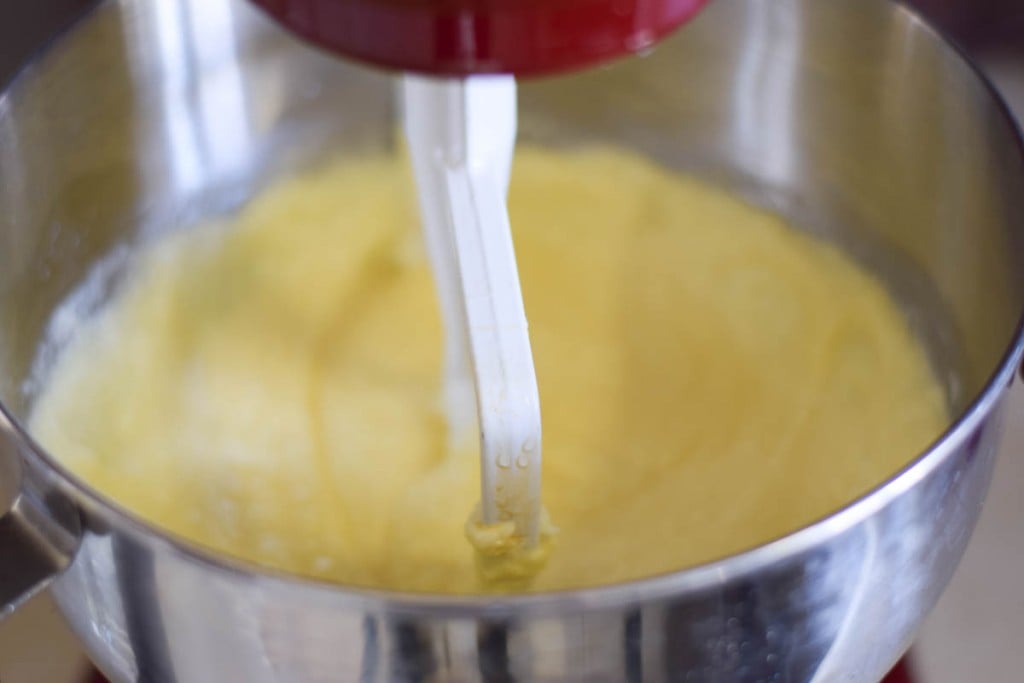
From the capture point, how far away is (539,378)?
638 mm

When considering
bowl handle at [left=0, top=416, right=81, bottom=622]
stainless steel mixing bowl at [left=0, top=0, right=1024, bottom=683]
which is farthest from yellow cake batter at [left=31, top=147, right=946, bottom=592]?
bowl handle at [left=0, top=416, right=81, bottom=622]

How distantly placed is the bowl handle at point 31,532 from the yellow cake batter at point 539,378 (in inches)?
7.0

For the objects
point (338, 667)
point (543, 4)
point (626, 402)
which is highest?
point (543, 4)

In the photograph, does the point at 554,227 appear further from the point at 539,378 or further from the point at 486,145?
the point at 486,145

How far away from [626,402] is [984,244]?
186mm

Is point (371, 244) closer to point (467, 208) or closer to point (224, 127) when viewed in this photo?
point (224, 127)

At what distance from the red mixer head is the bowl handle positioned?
0.49 ft

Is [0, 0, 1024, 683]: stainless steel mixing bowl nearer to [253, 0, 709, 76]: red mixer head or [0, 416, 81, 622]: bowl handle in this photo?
[0, 416, 81, 622]: bowl handle

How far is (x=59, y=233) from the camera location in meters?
0.62

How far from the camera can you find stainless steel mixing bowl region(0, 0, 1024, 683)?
332 millimetres

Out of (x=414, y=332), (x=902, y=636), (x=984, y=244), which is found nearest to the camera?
(x=902, y=636)

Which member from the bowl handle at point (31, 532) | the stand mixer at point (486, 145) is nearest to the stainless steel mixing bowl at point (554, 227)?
the bowl handle at point (31, 532)

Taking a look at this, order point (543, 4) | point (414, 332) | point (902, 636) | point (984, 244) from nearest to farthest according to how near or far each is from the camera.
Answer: point (543, 4) → point (902, 636) → point (984, 244) → point (414, 332)

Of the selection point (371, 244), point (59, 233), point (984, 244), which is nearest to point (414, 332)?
point (371, 244)
